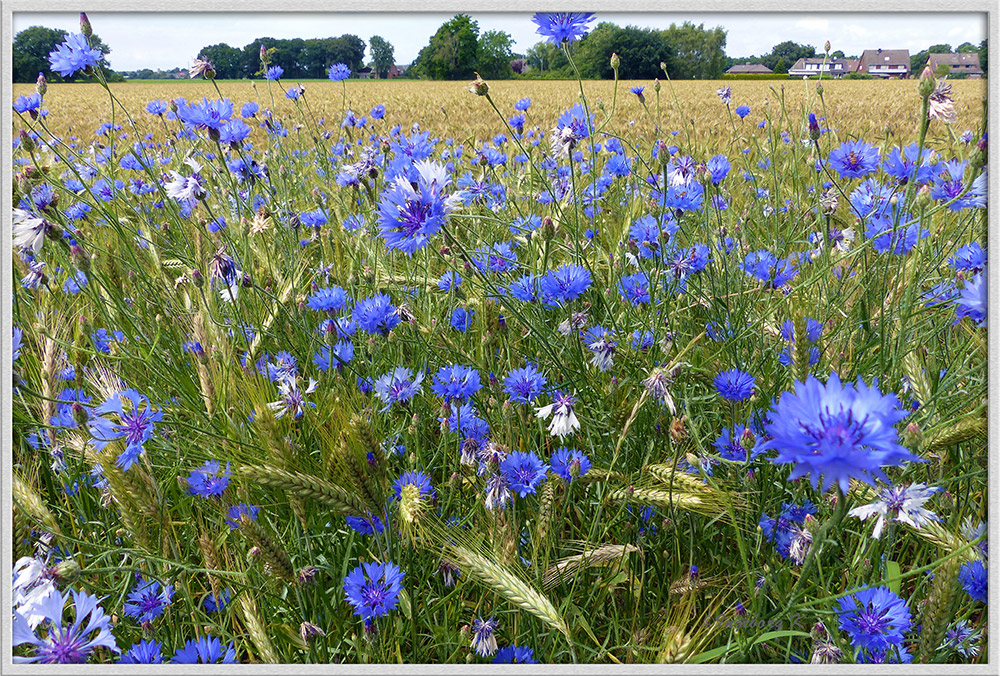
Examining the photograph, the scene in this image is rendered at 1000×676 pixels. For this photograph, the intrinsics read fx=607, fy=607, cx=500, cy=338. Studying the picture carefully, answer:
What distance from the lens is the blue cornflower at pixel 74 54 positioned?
1.46m

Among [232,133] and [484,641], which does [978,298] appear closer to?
[484,641]

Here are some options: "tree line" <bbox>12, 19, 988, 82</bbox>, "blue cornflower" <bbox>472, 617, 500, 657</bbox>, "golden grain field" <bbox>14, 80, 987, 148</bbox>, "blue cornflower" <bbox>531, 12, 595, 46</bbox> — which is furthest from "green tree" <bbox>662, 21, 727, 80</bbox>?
"golden grain field" <bbox>14, 80, 987, 148</bbox>

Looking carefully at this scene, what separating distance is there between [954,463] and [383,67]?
4.29 ft

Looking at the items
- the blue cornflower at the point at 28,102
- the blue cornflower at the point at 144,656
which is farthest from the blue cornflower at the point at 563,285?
the blue cornflower at the point at 28,102

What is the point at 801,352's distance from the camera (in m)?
0.92

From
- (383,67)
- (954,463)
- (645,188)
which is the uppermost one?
(383,67)

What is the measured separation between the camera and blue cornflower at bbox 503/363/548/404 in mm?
1266

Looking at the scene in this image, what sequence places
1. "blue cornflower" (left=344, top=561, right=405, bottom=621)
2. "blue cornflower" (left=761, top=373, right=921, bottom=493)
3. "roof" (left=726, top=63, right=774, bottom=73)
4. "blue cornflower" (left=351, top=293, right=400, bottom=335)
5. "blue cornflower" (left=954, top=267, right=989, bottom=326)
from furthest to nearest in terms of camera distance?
1. "roof" (left=726, top=63, right=774, bottom=73)
2. "blue cornflower" (left=351, top=293, right=400, bottom=335)
3. "blue cornflower" (left=344, top=561, right=405, bottom=621)
4. "blue cornflower" (left=954, top=267, right=989, bottom=326)
5. "blue cornflower" (left=761, top=373, right=921, bottom=493)

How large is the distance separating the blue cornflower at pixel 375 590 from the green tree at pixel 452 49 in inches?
36.4

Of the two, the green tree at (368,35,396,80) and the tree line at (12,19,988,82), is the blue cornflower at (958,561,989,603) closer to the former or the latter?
the tree line at (12,19,988,82)

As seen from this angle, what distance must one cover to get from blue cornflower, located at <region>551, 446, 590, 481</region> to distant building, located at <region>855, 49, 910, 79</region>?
82 centimetres

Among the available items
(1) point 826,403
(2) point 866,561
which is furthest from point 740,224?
(1) point 826,403

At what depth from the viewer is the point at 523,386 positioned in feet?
4.17

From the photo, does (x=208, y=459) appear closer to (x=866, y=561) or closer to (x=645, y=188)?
(x=866, y=561)
